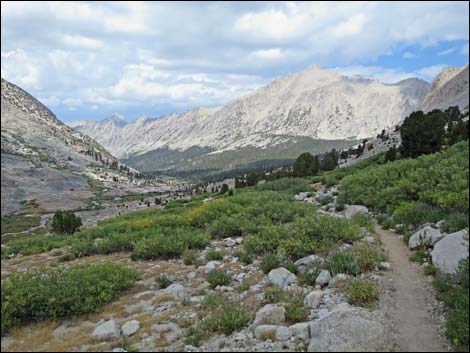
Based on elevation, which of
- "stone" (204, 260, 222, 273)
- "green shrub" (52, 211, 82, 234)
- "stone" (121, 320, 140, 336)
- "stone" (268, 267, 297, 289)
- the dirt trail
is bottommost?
the dirt trail

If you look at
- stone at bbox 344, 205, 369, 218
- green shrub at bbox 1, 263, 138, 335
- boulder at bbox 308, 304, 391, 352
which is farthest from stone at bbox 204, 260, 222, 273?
stone at bbox 344, 205, 369, 218

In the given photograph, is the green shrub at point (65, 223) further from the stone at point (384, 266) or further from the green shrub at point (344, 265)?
the stone at point (384, 266)

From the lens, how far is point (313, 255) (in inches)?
477

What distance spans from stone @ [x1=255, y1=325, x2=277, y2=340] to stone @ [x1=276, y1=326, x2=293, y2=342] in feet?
0.32

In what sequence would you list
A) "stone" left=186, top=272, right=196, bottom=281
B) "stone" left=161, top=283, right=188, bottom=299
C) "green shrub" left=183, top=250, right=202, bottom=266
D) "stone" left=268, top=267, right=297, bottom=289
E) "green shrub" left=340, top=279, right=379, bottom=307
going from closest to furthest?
1. "green shrub" left=340, top=279, right=379, bottom=307
2. "stone" left=161, top=283, right=188, bottom=299
3. "stone" left=268, top=267, right=297, bottom=289
4. "stone" left=186, top=272, right=196, bottom=281
5. "green shrub" left=183, top=250, right=202, bottom=266

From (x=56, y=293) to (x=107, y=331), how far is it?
181 centimetres

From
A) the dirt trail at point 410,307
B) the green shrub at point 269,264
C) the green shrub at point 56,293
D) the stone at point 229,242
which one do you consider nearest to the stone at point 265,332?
the dirt trail at point 410,307

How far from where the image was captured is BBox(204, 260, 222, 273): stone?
39.5 ft

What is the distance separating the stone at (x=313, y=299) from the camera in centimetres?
867

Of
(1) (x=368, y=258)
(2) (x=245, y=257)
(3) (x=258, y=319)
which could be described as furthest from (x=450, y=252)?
(2) (x=245, y=257)

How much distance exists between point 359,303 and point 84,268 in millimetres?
7935

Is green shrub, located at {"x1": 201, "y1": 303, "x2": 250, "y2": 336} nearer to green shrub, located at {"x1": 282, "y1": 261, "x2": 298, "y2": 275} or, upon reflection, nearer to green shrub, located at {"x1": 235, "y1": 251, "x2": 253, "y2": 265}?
green shrub, located at {"x1": 282, "y1": 261, "x2": 298, "y2": 275}

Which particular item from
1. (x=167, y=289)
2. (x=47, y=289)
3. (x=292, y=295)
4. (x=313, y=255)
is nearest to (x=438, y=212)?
(x=313, y=255)

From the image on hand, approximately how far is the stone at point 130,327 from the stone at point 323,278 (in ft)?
17.6
